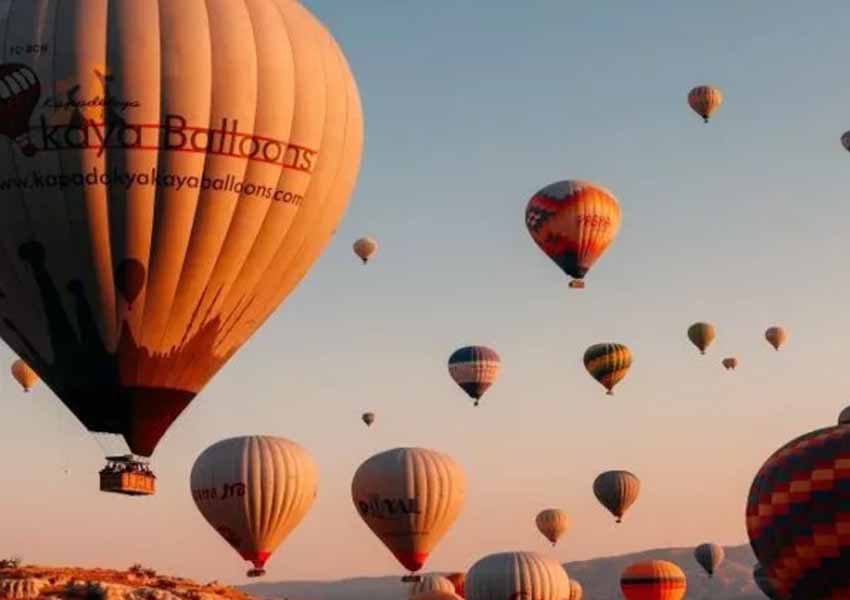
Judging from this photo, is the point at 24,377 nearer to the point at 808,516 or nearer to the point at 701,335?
the point at 701,335

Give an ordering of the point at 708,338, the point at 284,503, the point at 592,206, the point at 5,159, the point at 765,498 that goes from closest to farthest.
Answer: the point at 5,159, the point at 765,498, the point at 284,503, the point at 592,206, the point at 708,338

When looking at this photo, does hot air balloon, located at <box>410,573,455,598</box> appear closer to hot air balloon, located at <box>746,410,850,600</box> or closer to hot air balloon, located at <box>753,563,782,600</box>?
hot air balloon, located at <box>753,563,782,600</box>

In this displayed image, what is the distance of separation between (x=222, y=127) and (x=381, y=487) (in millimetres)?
32825

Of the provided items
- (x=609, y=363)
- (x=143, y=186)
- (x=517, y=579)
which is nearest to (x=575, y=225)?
(x=609, y=363)

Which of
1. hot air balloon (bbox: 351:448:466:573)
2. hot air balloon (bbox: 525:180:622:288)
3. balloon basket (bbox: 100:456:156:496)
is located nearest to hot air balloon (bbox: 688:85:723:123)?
hot air balloon (bbox: 525:180:622:288)

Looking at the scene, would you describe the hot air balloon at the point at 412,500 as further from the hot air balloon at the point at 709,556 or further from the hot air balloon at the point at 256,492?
the hot air balloon at the point at 709,556

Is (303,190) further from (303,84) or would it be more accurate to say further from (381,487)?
(381,487)

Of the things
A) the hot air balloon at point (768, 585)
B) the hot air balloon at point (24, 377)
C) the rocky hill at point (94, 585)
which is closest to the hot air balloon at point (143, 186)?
the rocky hill at point (94, 585)

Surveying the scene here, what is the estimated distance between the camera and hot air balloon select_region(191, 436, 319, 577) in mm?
59062

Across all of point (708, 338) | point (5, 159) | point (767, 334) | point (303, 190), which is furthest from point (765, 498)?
point (767, 334)

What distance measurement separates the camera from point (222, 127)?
35.7 m

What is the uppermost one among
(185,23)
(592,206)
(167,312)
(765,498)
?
(592,206)

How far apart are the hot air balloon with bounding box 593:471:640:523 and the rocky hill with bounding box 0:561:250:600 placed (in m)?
33.3

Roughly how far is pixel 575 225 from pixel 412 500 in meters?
13.2
